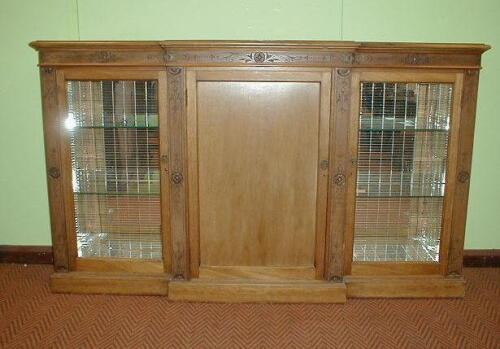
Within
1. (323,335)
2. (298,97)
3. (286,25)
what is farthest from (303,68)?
(323,335)

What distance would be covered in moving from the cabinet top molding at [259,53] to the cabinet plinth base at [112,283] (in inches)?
48.1

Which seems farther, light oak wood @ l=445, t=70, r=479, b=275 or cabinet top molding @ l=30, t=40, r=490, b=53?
light oak wood @ l=445, t=70, r=479, b=275

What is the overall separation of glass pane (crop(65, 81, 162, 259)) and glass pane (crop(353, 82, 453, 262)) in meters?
1.21

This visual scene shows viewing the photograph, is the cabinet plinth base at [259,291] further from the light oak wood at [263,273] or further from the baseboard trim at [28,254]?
the baseboard trim at [28,254]

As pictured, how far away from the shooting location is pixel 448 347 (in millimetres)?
2047

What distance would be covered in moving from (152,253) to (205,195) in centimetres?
52

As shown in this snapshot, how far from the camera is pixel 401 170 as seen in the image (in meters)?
2.47

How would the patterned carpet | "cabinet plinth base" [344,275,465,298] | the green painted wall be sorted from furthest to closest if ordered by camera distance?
the green painted wall
"cabinet plinth base" [344,275,465,298]
the patterned carpet

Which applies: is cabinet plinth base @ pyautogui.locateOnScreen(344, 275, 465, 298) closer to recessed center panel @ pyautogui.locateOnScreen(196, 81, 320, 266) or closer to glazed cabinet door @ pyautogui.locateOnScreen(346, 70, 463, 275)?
glazed cabinet door @ pyautogui.locateOnScreen(346, 70, 463, 275)

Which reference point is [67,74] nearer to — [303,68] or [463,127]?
[303,68]

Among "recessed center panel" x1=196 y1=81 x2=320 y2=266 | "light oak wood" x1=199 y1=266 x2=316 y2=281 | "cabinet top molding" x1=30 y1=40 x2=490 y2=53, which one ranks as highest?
"cabinet top molding" x1=30 y1=40 x2=490 y2=53

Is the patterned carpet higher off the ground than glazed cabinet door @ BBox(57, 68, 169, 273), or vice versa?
glazed cabinet door @ BBox(57, 68, 169, 273)

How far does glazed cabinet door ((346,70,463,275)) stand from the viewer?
2.33m

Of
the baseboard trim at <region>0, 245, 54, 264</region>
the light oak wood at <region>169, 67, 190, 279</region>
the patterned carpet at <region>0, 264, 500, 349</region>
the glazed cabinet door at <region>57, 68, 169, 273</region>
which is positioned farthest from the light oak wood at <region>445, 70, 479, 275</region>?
the baseboard trim at <region>0, 245, 54, 264</region>
